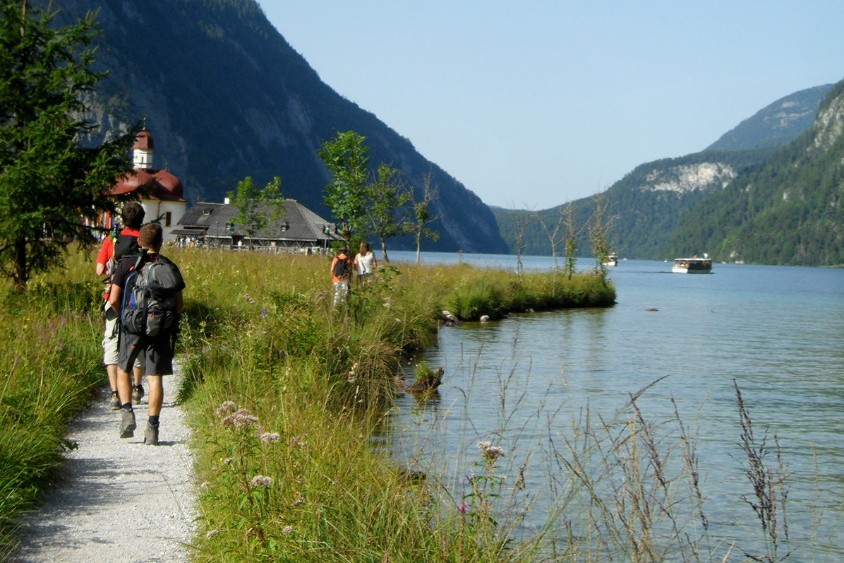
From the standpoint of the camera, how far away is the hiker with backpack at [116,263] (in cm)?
879

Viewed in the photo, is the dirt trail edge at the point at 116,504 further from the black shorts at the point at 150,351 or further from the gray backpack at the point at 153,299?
the gray backpack at the point at 153,299

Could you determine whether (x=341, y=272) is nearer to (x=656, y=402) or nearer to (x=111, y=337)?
(x=656, y=402)

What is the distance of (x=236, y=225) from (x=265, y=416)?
100 metres

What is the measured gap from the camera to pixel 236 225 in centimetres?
10550

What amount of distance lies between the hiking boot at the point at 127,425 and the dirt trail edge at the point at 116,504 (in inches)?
2.8

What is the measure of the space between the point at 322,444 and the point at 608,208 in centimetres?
4680

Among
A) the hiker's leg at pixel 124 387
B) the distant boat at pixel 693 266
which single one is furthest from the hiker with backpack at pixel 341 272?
the distant boat at pixel 693 266

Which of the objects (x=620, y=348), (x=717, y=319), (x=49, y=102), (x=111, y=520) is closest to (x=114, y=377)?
(x=111, y=520)

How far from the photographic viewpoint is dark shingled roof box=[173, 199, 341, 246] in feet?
344

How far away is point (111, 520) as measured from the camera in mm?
5773

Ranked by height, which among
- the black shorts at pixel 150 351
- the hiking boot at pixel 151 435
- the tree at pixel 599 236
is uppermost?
the tree at pixel 599 236

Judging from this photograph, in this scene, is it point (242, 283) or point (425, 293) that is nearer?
point (242, 283)

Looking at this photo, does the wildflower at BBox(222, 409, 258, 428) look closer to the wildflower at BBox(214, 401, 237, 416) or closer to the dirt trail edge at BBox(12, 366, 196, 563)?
the wildflower at BBox(214, 401, 237, 416)

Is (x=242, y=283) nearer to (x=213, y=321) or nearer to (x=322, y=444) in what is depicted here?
(x=213, y=321)
